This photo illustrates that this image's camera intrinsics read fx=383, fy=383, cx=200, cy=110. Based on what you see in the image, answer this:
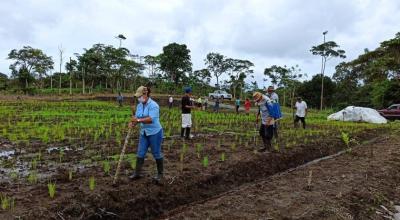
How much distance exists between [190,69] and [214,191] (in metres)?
49.0

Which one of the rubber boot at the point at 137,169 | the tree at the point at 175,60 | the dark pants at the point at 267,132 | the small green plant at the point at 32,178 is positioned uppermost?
the tree at the point at 175,60

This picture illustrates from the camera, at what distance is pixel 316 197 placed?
625cm

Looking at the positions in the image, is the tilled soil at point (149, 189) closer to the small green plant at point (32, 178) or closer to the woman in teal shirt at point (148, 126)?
the small green plant at point (32, 178)

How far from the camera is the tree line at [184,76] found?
42.7 m

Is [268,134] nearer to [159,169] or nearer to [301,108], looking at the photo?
[159,169]

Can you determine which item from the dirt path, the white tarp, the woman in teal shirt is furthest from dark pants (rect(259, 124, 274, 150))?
the white tarp

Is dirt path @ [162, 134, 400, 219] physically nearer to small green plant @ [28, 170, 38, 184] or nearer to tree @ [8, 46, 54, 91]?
small green plant @ [28, 170, 38, 184]

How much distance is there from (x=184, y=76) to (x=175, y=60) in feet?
12.4

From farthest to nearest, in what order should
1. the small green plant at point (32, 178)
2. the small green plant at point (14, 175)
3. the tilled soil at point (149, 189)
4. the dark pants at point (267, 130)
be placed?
the dark pants at point (267, 130), the small green plant at point (14, 175), the small green plant at point (32, 178), the tilled soil at point (149, 189)

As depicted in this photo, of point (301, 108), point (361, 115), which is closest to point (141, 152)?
point (301, 108)

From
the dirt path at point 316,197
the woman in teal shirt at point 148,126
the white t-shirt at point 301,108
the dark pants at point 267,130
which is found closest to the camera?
the dirt path at point 316,197

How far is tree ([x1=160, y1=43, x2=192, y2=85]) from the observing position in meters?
52.6

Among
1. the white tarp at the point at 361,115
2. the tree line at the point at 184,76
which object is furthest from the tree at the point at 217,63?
the white tarp at the point at 361,115

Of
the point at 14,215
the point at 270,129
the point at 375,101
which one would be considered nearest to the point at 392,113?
the point at 375,101
